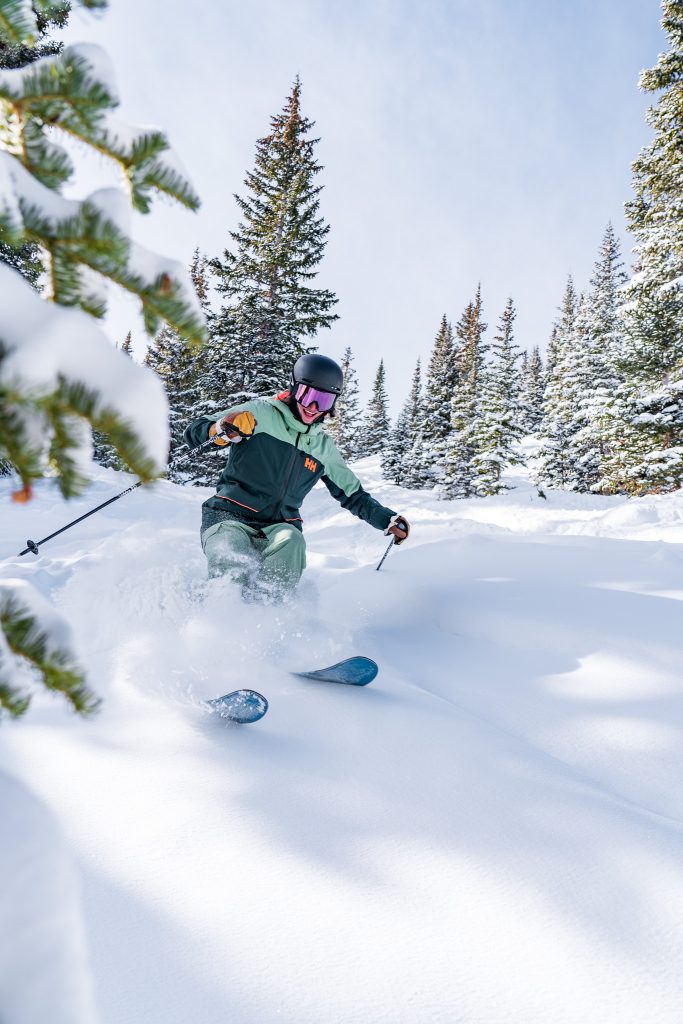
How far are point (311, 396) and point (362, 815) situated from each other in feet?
11.5

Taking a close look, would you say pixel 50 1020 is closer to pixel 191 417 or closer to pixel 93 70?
pixel 93 70

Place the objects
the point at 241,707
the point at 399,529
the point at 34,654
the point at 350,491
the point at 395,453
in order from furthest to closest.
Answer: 1. the point at 395,453
2. the point at 350,491
3. the point at 399,529
4. the point at 241,707
5. the point at 34,654

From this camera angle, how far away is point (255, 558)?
431 centimetres

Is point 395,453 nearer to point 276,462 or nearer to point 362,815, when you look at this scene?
point 276,462

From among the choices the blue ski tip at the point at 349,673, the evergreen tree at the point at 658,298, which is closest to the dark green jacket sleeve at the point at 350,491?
the blue ski tip at the point at 349,673

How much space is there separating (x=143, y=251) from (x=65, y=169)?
0.24m

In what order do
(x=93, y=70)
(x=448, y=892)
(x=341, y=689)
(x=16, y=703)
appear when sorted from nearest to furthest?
(x=16, y=703) < (x=93, y=70) < (x=448, y=892) < (x=341, y=689)

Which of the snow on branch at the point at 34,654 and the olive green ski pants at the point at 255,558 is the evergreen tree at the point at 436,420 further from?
the snow on branch at the point at 34,654

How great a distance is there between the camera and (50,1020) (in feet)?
2.13

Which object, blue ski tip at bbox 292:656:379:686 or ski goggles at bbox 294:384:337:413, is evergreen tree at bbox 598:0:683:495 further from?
blue ski tip at bbox 292:656:379:686

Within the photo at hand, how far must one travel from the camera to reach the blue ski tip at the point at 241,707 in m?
2.58

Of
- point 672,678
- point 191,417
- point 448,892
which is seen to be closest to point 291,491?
point 672,678

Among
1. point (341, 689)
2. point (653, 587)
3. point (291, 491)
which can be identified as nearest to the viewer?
point (341, 689)

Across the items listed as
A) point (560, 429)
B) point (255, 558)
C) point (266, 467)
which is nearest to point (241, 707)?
point (255, 558)
